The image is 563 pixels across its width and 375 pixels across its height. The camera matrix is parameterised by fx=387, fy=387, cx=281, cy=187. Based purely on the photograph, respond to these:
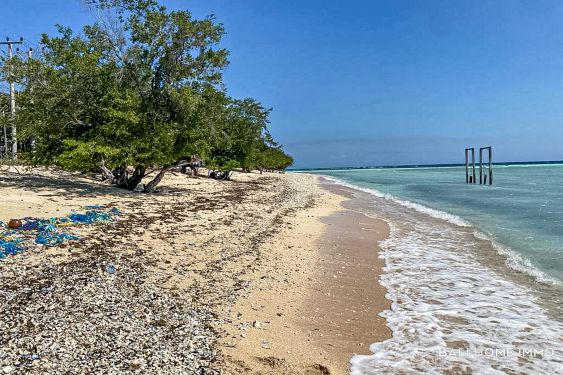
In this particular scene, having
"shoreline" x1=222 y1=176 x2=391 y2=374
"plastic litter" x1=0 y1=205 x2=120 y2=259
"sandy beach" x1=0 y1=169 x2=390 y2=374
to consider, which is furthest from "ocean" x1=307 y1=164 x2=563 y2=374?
"plastic litter" x1=0 y1=205 x2=120 y2=259

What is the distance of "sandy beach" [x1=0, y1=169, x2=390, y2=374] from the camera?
408 cm

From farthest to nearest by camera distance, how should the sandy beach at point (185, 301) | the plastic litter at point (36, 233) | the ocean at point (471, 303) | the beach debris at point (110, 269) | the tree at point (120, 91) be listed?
the tree at point (120, 91)
the plastic litter at point (36, 233)
the beach debris at point (110, 269)
the ocean at point (471, 303)
the sandy beach at point (185, 301)

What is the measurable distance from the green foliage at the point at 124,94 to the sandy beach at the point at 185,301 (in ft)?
18.6

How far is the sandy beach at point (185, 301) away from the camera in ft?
13.4

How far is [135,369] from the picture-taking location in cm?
373

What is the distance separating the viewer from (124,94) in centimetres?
1627

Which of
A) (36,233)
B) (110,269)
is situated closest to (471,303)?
(110,269)

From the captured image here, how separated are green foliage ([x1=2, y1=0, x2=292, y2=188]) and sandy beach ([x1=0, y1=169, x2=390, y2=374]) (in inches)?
223

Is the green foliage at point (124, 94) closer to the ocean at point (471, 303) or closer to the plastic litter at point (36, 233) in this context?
the plastic litter at point (36, 233)

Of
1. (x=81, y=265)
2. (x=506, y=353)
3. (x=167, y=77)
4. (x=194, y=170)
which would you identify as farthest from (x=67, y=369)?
(x=194, y=170)

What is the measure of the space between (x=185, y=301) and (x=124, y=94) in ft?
42.7

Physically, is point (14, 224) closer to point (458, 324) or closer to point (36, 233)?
point (36, 233)

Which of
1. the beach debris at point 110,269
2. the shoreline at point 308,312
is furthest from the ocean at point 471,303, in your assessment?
the beach debris at point 110,269

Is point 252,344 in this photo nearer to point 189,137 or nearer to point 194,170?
point 189,137
